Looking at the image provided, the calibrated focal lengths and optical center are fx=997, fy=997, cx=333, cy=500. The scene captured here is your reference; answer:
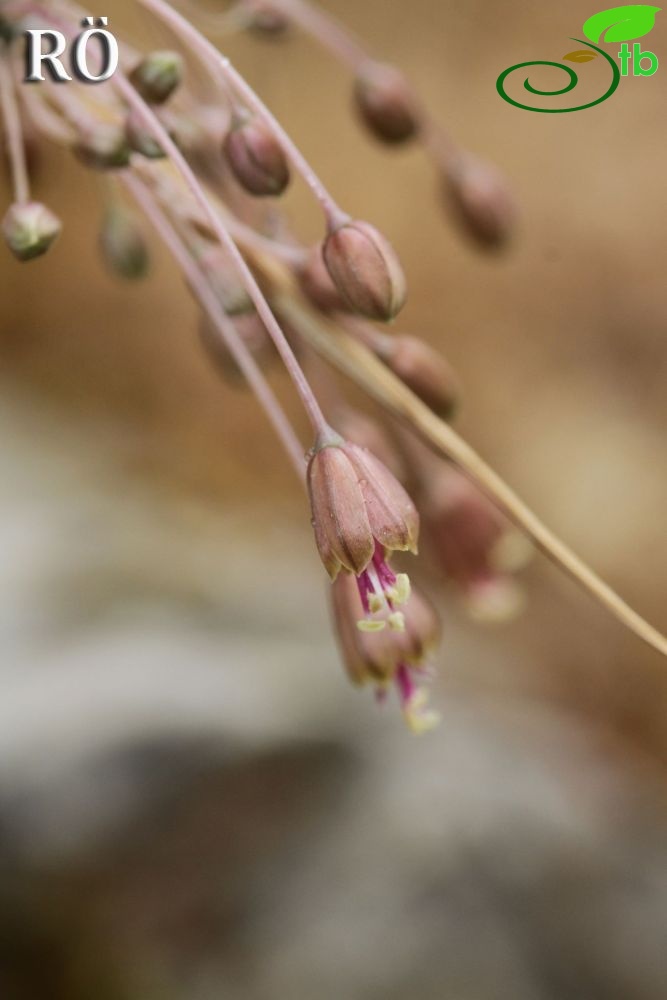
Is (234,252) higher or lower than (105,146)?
lower

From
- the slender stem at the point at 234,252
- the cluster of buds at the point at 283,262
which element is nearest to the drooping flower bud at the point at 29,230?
the cluster of buds at the point at 283,262

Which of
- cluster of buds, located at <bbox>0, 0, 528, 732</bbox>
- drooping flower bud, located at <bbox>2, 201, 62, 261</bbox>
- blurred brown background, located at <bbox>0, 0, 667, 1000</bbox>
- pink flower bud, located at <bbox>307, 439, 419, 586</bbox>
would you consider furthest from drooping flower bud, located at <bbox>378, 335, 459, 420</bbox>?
blurred brown background, located at <bbox>0, 0, 667, 1000</bbox>

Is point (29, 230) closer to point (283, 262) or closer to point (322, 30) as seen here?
point (283, 262)

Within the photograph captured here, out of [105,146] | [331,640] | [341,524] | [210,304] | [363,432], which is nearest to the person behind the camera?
[341,524]

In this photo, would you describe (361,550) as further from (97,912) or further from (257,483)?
(257,483)

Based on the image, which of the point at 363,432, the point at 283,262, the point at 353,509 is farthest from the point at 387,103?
the point at 353,509

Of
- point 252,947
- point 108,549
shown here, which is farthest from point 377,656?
point 108,549
